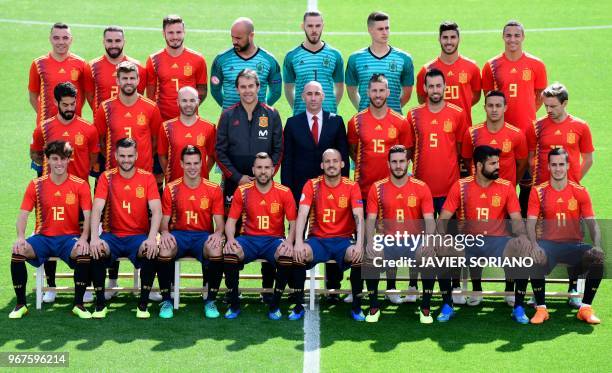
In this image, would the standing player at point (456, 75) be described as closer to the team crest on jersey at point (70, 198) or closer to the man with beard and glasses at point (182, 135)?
the man with beard and glasses at point (182, 135)

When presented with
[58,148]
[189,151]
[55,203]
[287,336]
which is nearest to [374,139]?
[189,151]

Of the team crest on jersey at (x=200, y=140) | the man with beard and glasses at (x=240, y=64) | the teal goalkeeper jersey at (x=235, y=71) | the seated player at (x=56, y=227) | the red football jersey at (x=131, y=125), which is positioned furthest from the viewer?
the teal goalkeeper jersey at (x=235, y=71)

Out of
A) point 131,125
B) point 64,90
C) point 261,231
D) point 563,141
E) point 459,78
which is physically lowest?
point 261,231

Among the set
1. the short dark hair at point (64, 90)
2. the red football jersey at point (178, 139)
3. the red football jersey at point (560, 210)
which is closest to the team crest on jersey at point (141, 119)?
the red football jersey at point (178, 139)

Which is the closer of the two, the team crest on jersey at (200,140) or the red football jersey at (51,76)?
the team crest on jersey at (200,140)

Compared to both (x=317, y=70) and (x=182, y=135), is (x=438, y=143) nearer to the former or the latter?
(x=317, y=70)

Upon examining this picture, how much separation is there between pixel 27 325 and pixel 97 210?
1340 millimetres

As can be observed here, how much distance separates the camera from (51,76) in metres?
13.9

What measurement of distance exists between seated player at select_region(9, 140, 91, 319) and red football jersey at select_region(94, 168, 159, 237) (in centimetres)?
25

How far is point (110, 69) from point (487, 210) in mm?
4516

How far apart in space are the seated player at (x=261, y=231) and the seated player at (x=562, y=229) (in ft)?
8.13

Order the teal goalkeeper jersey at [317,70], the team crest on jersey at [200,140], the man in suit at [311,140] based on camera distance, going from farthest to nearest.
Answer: the teal goalkeeper jersey at [317,70], the team crest on jersey at [200,140], the man in suit at [311,140]

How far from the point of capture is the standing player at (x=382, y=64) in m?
13.5

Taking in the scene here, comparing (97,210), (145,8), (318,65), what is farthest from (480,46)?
(97,210)
